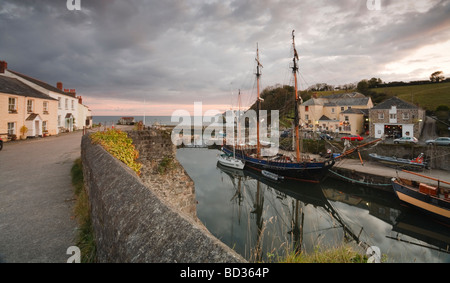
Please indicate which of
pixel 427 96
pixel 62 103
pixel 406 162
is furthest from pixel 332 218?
pixel 427 96

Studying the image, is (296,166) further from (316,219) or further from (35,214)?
(35,214)

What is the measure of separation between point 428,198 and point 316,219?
7928mm

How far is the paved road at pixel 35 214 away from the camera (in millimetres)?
3875

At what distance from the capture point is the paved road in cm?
388

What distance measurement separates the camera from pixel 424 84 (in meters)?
66.8

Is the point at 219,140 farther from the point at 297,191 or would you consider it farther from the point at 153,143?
the point at 153,143

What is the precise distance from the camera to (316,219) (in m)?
16.7

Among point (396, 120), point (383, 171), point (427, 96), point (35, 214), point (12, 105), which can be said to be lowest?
point (383, 171)

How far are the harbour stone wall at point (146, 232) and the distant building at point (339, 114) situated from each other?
145 ft

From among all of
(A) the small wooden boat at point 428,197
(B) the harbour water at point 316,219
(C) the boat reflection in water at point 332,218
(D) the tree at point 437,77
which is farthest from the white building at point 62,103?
(D) the tree at point 437,77

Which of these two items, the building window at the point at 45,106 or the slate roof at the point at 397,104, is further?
the slate roof at the point at 397,104

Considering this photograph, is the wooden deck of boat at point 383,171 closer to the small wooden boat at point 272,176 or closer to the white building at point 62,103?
the small wooden boat at point 272,176

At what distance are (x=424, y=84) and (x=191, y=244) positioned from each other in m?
95.7

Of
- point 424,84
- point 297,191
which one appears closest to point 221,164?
point 297,191
